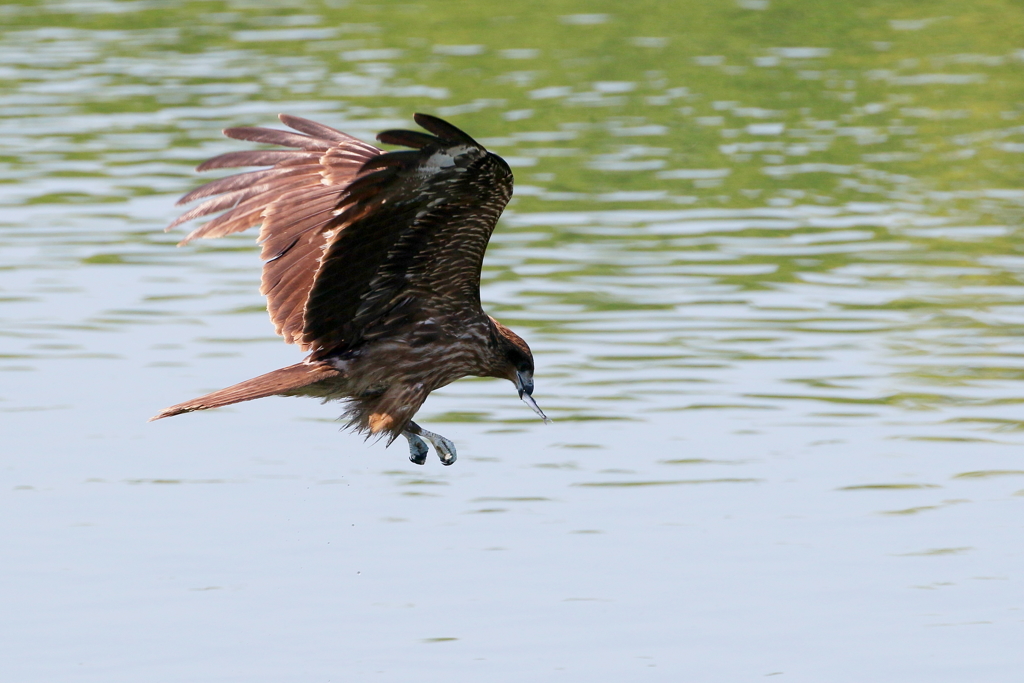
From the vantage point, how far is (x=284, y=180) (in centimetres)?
815

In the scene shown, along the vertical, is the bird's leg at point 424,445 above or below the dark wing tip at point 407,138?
below

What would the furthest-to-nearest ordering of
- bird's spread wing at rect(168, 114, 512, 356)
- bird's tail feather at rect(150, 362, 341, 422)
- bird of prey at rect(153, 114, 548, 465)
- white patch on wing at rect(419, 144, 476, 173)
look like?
bird of prey at rect(153, 114, 548, 465), bird's tail feather at rect(150, 362, 341, 422), bird's spread wing at rect(168, 114, 512, 356), white patch on wing at rect(419, 144, 476, 173)


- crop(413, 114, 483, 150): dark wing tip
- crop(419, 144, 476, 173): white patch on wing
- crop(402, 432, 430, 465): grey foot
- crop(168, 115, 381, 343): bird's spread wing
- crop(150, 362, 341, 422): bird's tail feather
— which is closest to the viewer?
crop(413, 114, 483, 150): dark wing tip

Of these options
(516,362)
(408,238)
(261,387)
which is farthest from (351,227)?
(516,362)

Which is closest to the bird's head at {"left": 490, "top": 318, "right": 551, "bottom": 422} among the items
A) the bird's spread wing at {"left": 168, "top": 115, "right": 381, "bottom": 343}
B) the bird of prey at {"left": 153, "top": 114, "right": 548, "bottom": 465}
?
the bird of prey at {"left": 153, "top": 114, "right": 548, "bottom": 465}

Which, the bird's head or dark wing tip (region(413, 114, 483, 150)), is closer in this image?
dark wing tip (region(413, 114, 483, 150))

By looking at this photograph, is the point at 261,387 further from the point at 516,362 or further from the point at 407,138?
the point at 407,138

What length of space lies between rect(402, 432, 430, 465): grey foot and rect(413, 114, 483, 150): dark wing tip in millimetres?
2130

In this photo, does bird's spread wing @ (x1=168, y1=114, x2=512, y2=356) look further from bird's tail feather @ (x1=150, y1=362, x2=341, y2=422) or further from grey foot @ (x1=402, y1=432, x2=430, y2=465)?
grey foot @ (x1=402, y1=432, x2=430, y2=465)

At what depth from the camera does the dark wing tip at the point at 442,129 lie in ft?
20.1

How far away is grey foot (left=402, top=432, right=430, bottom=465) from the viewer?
835 cm

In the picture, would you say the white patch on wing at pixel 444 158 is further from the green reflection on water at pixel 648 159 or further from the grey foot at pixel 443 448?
the green reflection on water at pixel 648 159

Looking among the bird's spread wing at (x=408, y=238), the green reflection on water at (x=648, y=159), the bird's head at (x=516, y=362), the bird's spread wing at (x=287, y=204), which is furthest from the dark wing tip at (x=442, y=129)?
the green reflection on water at (x=648, y=159)

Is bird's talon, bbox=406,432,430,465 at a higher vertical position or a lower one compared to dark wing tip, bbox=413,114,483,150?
lower
